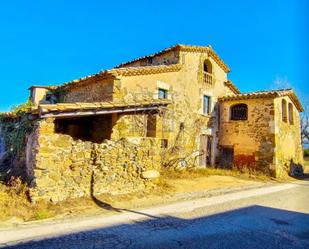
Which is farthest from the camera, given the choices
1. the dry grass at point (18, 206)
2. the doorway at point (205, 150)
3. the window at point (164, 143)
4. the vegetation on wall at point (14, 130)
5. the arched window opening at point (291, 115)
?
the arched window opening at point (291, 115)

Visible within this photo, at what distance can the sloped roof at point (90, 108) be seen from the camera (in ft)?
22.8

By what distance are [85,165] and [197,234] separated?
3.95 metres

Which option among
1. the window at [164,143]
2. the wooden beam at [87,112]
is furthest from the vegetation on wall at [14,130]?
the window at [164,143]

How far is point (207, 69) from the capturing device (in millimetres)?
17453

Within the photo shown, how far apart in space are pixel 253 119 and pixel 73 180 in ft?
41.1

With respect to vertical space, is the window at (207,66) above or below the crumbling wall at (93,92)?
above

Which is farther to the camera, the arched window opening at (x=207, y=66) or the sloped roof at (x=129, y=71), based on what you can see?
the arched window opening at (x=207, y=66)

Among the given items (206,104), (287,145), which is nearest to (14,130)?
(206,104)

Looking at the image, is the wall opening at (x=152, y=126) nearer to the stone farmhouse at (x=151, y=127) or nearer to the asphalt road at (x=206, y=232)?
the stone farmhouse at (x=151, y=127)

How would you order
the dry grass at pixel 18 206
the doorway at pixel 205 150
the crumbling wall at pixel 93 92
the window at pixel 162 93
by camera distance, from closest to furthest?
the dry grass at pixel 18 206 < the crumbling wall at pixel 93 92 < the window at pixel 162 93 < the doorway at pixel 205 150

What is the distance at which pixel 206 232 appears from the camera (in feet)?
17.2

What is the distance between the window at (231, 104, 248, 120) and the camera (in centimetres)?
1664

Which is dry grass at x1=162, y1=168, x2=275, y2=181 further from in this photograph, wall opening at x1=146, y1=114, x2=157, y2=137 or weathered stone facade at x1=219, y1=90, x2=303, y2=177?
wall opening at x1=146, y1=114, x2=157, y2=137

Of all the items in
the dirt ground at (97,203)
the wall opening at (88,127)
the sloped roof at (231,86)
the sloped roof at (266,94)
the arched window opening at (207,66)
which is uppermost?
the arched window opening at (207,66)
